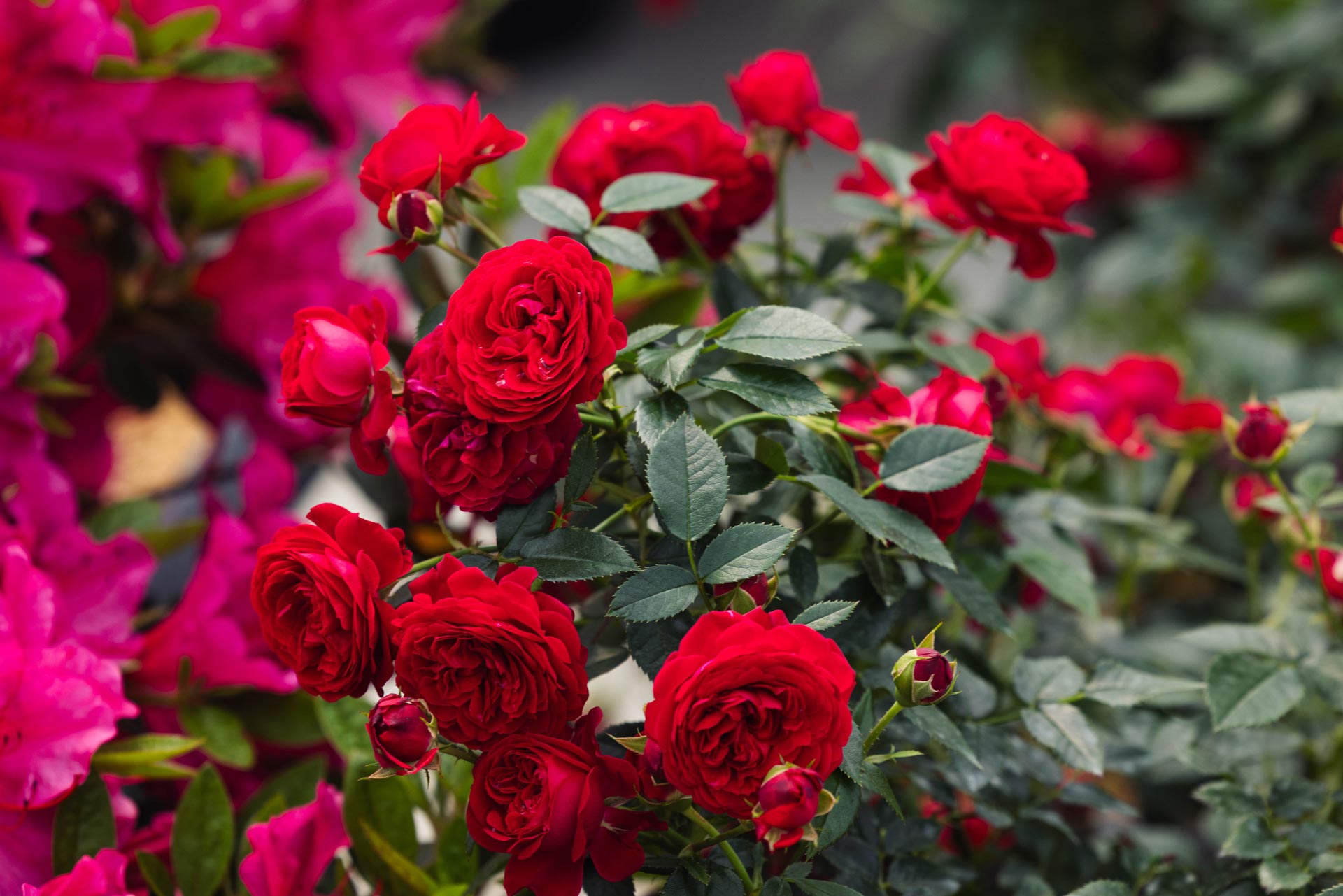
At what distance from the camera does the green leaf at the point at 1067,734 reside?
42 centimetres

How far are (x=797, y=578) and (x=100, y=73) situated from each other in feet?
1.45

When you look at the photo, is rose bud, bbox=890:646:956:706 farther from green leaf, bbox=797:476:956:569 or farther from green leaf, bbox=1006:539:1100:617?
green leaf, bbox=1006:539:1100:617

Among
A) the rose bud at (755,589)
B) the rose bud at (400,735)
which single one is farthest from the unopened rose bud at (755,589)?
the rose bud at (400,735)

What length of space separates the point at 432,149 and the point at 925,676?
0.83 feet

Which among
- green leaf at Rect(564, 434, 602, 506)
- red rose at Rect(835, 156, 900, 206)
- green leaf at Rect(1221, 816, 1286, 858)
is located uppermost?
red rose at Rect(835, 156, 900, 206)

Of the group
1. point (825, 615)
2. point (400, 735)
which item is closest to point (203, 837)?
point (400, 735)

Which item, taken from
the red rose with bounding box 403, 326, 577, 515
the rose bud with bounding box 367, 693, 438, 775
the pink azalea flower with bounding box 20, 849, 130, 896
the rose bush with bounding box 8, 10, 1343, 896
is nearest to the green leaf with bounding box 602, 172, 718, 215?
the rose bush with bounding box 8, 10, 1343, 896

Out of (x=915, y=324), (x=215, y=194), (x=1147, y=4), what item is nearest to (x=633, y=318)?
(x=915, y=324)

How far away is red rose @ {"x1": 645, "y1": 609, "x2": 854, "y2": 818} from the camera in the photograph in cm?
29

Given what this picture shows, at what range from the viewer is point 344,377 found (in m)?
0.35

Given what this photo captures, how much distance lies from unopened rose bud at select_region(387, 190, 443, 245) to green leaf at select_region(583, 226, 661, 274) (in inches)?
2.6

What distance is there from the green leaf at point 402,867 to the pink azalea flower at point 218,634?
4.0 inches

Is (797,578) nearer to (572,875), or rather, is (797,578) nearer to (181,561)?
(572,875)

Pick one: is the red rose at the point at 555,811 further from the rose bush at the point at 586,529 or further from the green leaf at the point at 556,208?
the green leaf at the point at 556,208
